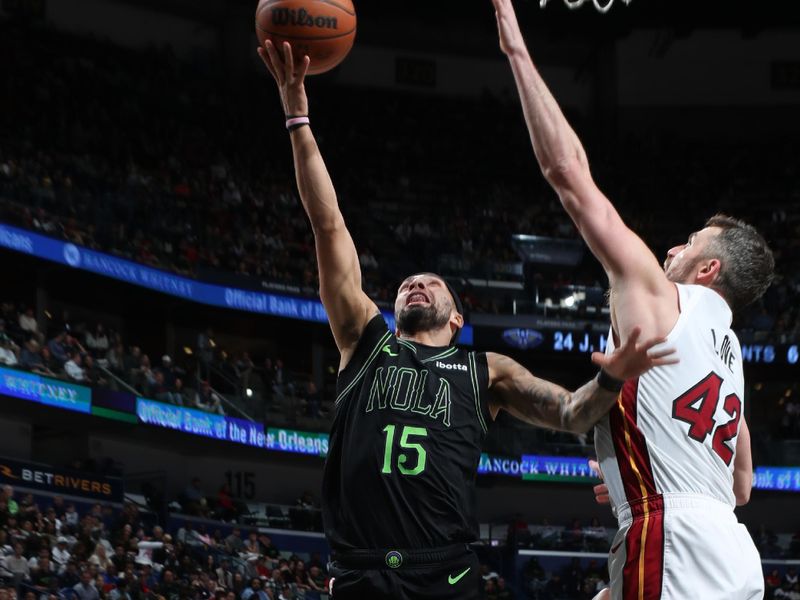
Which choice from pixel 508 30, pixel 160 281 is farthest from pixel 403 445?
pixel 160 281

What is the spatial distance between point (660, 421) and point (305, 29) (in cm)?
256

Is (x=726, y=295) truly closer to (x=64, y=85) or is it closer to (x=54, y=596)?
(x=54, y=596)

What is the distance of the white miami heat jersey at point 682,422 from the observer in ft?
12.9

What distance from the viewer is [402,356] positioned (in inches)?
189

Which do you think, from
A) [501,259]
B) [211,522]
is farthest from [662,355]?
[501,259]

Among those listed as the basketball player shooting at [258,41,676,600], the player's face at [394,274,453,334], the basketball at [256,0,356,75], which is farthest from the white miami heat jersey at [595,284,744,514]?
the basketball at [256,0,356,75]

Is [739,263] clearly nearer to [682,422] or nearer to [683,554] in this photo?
[682,422]

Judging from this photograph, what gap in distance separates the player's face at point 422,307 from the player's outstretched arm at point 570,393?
0.28 metres

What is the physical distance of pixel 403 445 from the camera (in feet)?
15.0

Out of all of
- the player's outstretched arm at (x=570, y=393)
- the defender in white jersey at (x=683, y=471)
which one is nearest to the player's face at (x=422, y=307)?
the player's outstretched arm at (x=570, y=393)

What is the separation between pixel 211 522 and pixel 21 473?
3838mm

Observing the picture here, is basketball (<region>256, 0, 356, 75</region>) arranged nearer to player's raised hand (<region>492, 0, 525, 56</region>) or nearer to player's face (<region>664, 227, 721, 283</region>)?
player's raised hand (<region>492, 0, 525, 56</region>)

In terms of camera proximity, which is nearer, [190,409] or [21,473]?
[21,473]

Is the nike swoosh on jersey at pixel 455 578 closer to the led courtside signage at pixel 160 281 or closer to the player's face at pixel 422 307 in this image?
the player's face at pixel 422 307
